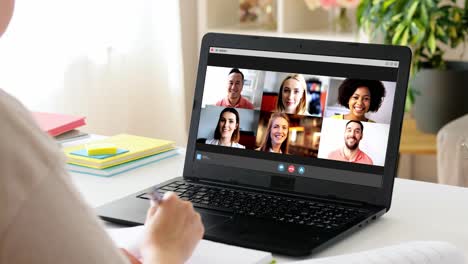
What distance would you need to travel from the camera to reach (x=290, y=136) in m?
1.48

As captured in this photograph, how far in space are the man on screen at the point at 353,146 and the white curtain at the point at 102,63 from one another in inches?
68.9

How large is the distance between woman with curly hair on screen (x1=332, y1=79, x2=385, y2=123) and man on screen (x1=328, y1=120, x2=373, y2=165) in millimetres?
13

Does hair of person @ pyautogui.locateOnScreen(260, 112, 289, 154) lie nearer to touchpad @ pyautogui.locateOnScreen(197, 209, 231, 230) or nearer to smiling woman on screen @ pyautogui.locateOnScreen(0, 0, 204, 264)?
touchpad @ pyautogui.locateOnScreen(197, 209, 231, 230)

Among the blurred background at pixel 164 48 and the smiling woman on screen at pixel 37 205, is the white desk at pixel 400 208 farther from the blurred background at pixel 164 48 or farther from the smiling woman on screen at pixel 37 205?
the blurred background at pixel 164 48

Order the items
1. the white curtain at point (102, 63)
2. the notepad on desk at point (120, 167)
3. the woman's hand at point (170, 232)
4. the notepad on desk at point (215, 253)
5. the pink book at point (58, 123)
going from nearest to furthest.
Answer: the woman's hand at point (170, 232) < the notepad on desk at point (215, 253) < the notepad on desk at point (120, 167) < the pink book at point (58, 123) < the white curtain at point (102, 63)

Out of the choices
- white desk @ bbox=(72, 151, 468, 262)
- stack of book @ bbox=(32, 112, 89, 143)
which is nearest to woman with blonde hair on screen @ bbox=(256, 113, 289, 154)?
white desk @ bbox=(72, 151, 468, 262)

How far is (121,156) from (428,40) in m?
1.71

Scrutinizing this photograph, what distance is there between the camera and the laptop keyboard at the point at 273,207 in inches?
52.1

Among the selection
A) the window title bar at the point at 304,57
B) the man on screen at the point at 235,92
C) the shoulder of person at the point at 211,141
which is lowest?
the shoulder of person at the point at 211,141

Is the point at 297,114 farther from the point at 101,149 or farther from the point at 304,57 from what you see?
the point at 101,149

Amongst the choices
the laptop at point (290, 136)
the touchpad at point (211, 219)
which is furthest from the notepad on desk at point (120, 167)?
the touchpad at point (211, 219)

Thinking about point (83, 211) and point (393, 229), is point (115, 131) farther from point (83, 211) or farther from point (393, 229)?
point (83, 211)

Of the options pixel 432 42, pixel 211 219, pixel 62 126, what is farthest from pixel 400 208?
pixel 432 42

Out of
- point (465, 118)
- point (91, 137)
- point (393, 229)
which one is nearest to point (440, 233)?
point (393, 229)
